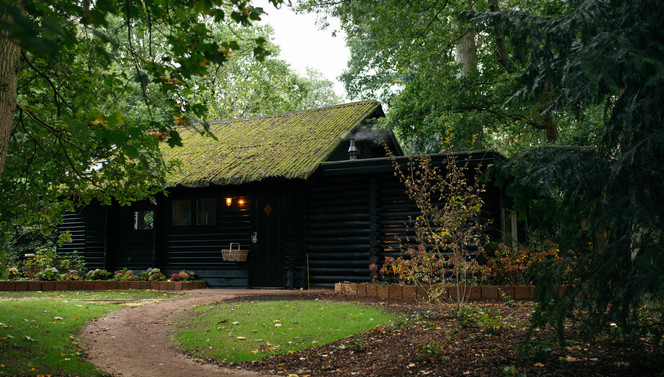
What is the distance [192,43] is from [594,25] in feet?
11.3

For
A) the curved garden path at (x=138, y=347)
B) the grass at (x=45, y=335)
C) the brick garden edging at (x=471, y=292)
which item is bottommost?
the curved garden path at (x=138, y=347)

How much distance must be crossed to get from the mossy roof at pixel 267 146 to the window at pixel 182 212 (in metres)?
0.98

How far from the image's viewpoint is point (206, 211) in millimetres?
15242

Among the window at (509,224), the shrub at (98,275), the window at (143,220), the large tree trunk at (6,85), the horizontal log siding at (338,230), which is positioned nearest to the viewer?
the large tree trunk at (6,85)

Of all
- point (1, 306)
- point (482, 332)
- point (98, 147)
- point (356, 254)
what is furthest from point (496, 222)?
point (1, 306)

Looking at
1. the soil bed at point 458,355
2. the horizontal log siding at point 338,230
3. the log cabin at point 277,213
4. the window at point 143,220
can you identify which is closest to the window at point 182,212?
the log cabin at point 277,213

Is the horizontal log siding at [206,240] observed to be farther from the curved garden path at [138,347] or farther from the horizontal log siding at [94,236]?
the curved garden path at [138,347]

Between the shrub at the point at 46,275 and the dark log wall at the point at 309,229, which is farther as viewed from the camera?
the shrub at the point at 46,275

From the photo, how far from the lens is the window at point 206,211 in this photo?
49.5 feet

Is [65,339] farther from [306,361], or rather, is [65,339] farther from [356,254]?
[356,254]

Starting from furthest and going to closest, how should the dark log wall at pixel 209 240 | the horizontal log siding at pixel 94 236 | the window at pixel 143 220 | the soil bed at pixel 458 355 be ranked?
the horizontal log siding at pixel 94 236 → the window at pixel 143 220 → the dark log wall at pixel 209 240 → the soil bed at pixel 458 355

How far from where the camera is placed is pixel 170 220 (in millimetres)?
15641

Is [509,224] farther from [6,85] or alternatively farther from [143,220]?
[6,85]

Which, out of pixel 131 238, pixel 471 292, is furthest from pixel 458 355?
pixel 131 238
